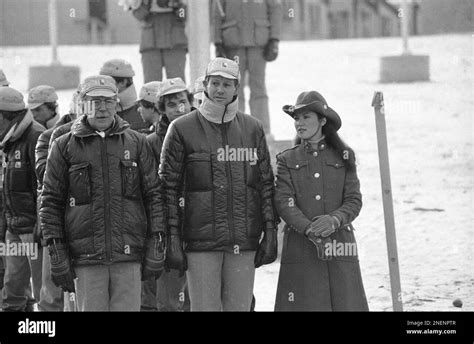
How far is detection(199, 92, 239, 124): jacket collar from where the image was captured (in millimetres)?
7152

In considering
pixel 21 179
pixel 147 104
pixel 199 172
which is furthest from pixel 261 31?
pixel 199 172

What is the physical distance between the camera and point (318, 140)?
733 cm

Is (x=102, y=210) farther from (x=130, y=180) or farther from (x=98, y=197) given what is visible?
(x=130, y=180)

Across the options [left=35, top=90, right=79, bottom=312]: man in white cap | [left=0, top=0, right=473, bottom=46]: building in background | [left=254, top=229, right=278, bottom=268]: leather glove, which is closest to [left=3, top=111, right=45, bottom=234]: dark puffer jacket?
[left=35, top=90, right=79, bottom=312]: man in white cap

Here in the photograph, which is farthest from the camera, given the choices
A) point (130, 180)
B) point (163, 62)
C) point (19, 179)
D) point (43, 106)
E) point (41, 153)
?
point (163, 62)

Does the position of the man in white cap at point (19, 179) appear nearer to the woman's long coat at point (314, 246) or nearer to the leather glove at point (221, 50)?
the woman's long coat at point (314, 246)

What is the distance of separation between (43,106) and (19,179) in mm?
958

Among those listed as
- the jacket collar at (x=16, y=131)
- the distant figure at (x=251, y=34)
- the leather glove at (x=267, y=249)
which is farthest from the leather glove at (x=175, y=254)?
the distant figure at (x=251, y=34)

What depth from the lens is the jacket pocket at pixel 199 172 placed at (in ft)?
23.1

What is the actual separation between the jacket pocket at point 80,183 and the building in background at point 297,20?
15165mm

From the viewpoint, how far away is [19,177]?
816 centimetres

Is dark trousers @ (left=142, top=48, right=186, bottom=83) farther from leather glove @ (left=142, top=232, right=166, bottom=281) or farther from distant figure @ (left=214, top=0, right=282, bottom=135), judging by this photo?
leather glove @ (left=142, top=232, right=166, bottom=281)

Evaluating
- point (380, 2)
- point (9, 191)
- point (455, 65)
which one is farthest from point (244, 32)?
point (380, 2)
